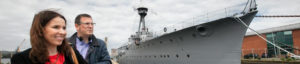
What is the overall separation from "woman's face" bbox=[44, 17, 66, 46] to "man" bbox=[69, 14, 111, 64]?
90cm

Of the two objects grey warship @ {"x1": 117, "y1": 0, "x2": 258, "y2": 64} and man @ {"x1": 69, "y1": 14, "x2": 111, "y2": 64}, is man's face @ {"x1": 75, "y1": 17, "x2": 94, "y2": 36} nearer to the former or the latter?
man @ {"x1": 69, "y1": 14, "x2": 111, "y2": 64}

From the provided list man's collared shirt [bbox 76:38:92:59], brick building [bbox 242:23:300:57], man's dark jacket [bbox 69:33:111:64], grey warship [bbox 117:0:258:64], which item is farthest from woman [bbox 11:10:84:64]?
brick building [bbox 242:23:300:57]

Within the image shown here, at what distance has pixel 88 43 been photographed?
2529 mm

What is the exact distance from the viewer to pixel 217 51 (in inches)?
306

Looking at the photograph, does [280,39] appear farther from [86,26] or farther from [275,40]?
[86,26]

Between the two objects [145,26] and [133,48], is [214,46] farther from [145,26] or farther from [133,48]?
[145,26]

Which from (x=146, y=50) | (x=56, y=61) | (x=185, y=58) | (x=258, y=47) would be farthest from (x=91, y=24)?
(x=258, y=47)

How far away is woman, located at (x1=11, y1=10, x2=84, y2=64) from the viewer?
1.25 meters

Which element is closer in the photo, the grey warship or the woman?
the woman

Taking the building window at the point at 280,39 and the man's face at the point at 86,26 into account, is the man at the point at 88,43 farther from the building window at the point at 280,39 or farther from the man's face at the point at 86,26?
the building window at the point at 280,39

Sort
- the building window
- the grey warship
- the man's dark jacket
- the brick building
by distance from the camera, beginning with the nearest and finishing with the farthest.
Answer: the man's dark jacket, the grey warship, the brick building, the building window

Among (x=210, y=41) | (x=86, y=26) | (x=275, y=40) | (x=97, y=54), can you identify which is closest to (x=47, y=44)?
(x=97, y=54)

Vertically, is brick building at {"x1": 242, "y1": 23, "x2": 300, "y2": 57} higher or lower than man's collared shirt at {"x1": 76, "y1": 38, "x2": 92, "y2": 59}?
lower

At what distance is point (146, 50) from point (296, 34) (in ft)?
88.2
